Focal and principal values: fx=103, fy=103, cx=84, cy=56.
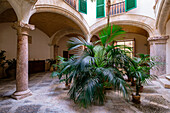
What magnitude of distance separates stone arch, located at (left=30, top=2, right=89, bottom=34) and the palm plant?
7.41ft

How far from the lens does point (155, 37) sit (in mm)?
5039

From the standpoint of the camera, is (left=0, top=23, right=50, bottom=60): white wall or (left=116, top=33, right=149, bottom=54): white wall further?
(left=116, top=33, right=149, bottom=54): white wall

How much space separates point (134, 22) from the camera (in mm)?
6023

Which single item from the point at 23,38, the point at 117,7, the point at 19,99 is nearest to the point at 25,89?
the point at 19,99

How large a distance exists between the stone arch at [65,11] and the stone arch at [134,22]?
90 cm

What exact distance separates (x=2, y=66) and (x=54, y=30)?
4114 millimetres

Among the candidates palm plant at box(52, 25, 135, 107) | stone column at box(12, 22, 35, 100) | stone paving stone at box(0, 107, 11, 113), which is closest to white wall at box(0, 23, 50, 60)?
stone column at box(12, 22, 35, 100)

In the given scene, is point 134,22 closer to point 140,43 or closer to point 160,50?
point 160,50

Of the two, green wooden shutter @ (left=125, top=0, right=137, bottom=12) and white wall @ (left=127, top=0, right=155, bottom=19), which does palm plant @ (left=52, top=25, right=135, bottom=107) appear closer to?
white wall @ (left=127, top=0, right=155, bottom=19)

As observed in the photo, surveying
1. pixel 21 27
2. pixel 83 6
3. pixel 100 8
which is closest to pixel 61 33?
pixel 83 6

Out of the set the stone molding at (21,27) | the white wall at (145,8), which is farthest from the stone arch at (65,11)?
the white wall at (145,8)

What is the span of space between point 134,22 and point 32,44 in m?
6.86

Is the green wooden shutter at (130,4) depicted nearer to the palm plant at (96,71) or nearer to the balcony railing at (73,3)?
the balcony railing at (73,3)

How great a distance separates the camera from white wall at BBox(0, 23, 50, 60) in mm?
5781
